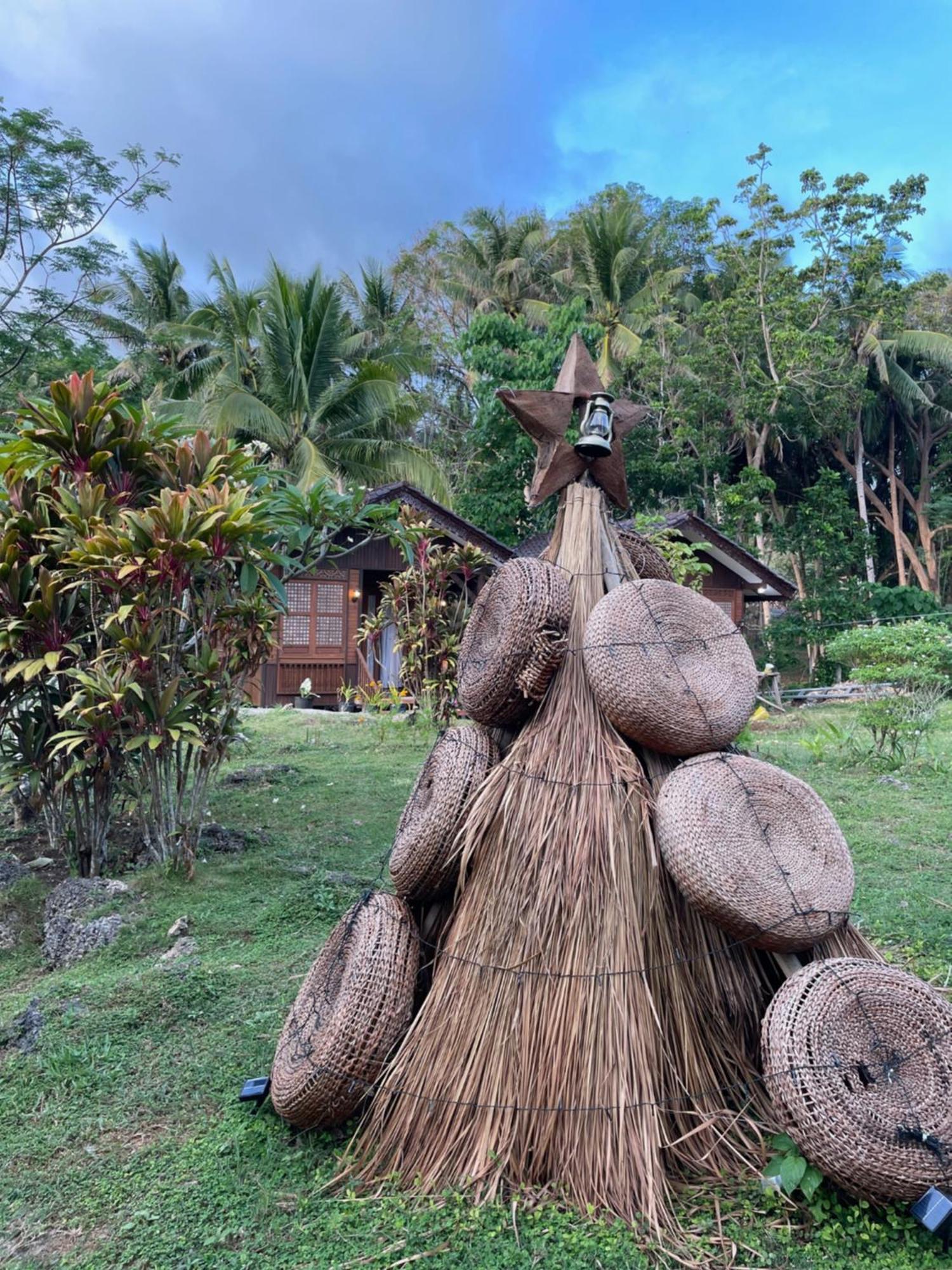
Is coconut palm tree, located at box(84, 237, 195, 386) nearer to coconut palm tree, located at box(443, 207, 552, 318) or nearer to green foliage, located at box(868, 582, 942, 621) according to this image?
coconut palm tree, located at box(443, 207, 552, 318)

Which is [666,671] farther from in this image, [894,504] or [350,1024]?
[894,504]

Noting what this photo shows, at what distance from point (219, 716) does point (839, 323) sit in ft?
62.9

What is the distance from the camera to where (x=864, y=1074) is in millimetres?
1915

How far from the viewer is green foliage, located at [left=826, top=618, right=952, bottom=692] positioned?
26.7ft

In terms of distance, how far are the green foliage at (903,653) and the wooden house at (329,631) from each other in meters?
7.16

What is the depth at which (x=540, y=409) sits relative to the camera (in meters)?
3.08

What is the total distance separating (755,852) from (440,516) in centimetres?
1243

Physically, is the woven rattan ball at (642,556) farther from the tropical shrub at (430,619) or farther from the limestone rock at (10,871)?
the tropical shrub at (430,619)

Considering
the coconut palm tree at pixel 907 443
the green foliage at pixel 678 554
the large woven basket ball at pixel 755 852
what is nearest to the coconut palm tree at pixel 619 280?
the coconut palm tree at pixel 907 443

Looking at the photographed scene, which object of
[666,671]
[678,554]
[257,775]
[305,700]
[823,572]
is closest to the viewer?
[666,671]

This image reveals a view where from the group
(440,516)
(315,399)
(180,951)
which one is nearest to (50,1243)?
(180,951)

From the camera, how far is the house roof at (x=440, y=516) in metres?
13.5

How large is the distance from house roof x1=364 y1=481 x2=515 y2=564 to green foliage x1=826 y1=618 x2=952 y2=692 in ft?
20.0

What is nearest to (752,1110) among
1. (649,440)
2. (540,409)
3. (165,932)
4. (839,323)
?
(540,409)
